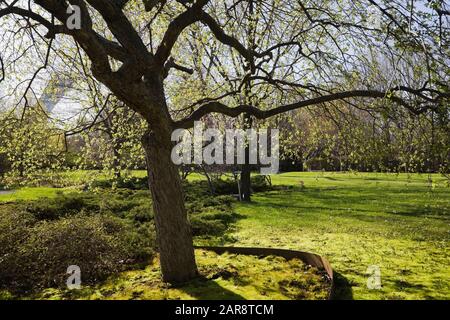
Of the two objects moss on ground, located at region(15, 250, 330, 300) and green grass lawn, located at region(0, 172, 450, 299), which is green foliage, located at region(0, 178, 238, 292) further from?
green grass lawn, located at region(0, 172, 450, 299)

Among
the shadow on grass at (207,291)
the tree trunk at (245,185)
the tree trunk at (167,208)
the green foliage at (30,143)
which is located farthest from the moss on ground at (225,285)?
the tree trunk at (245,185)

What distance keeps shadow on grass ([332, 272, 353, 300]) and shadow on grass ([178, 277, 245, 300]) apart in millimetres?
1366

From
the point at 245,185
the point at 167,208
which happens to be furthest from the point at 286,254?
the point at 245,185

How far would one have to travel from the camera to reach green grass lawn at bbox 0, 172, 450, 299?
19.8 feet

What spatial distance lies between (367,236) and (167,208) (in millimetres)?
5729

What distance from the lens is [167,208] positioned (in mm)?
6074

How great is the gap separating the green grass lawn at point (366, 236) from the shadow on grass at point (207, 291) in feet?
5.31

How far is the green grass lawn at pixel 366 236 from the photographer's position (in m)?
6.04

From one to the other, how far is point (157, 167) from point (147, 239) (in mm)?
2696

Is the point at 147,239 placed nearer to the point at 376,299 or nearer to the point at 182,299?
the point at 182,299

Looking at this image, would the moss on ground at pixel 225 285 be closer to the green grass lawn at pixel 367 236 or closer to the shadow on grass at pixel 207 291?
the shadow on grass at pixel 207 291

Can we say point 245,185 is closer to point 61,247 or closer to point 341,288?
point 61,247

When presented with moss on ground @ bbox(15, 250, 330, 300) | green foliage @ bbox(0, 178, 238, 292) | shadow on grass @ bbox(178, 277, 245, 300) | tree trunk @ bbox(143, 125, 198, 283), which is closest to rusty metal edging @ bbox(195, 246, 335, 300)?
moss on ground @ bbox(15, 250, 330, 300)
